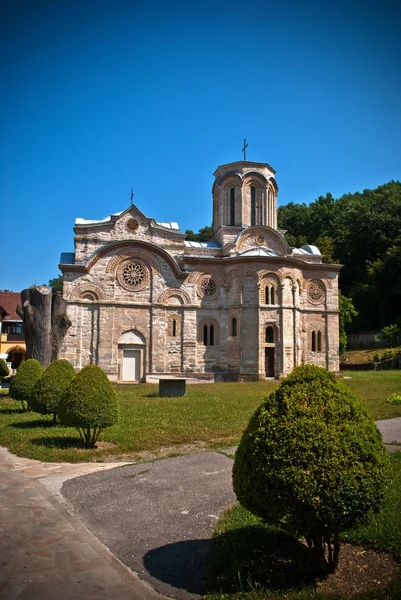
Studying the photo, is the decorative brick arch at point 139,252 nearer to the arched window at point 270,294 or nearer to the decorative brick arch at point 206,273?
the decorative brick arch at point 206,273

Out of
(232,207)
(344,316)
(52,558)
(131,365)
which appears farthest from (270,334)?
(52,558)

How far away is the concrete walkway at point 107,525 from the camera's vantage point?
3859mm

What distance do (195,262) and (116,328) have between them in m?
5.88

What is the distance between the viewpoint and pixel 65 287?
24781 millimetres

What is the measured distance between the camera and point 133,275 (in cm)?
2600

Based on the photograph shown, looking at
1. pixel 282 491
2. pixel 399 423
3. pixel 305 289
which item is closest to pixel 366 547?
pixel 282 491

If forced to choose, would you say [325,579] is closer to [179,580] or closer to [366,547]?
[366,547]

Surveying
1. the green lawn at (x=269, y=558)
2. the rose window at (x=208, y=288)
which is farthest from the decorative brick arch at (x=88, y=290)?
the green lawn at (x=269, y=558)

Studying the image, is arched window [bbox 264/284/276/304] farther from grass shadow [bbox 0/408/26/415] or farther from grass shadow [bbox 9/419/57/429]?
grass shadow [bbox 9/419/57/429]

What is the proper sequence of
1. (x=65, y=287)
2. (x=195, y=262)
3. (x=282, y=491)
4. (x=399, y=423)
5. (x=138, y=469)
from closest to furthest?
(x=282, y=491) < (x=138, y=469) < (x=399, y=423) < (x=65, y=287) < (x=195, y=262)

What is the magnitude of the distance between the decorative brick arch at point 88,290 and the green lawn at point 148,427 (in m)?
8.60

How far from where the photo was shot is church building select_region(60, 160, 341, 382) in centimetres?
2506

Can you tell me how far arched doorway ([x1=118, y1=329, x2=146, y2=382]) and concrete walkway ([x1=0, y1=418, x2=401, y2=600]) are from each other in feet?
57.3

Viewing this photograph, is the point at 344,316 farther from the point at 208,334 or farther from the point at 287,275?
the point at 208,334
